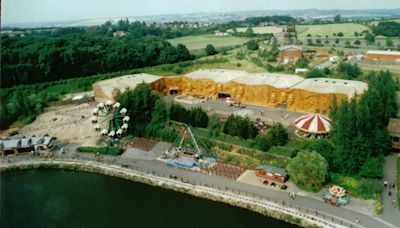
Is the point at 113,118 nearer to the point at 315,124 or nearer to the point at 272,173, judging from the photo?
the point at 272,173

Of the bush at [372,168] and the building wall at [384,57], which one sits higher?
the building wall at [384,57]

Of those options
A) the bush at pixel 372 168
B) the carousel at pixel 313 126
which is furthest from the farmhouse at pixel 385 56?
the bush at pixel 372 168

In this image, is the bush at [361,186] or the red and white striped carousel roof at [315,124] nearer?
the bush at [361,186]

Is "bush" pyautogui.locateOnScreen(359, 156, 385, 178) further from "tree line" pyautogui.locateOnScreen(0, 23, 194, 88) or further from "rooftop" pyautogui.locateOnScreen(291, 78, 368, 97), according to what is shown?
"tree line" pyautogui.locateOnScreen(0, 23, 194, 88)

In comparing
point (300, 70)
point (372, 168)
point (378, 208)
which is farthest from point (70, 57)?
point (378, 208)

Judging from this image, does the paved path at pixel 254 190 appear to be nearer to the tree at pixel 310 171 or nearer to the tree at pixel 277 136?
the tree at pixel 310 171

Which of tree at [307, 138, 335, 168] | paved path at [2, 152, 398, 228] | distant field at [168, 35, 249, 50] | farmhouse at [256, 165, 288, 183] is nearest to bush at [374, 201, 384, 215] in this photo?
paved path at [2, 152, 398, 228]
